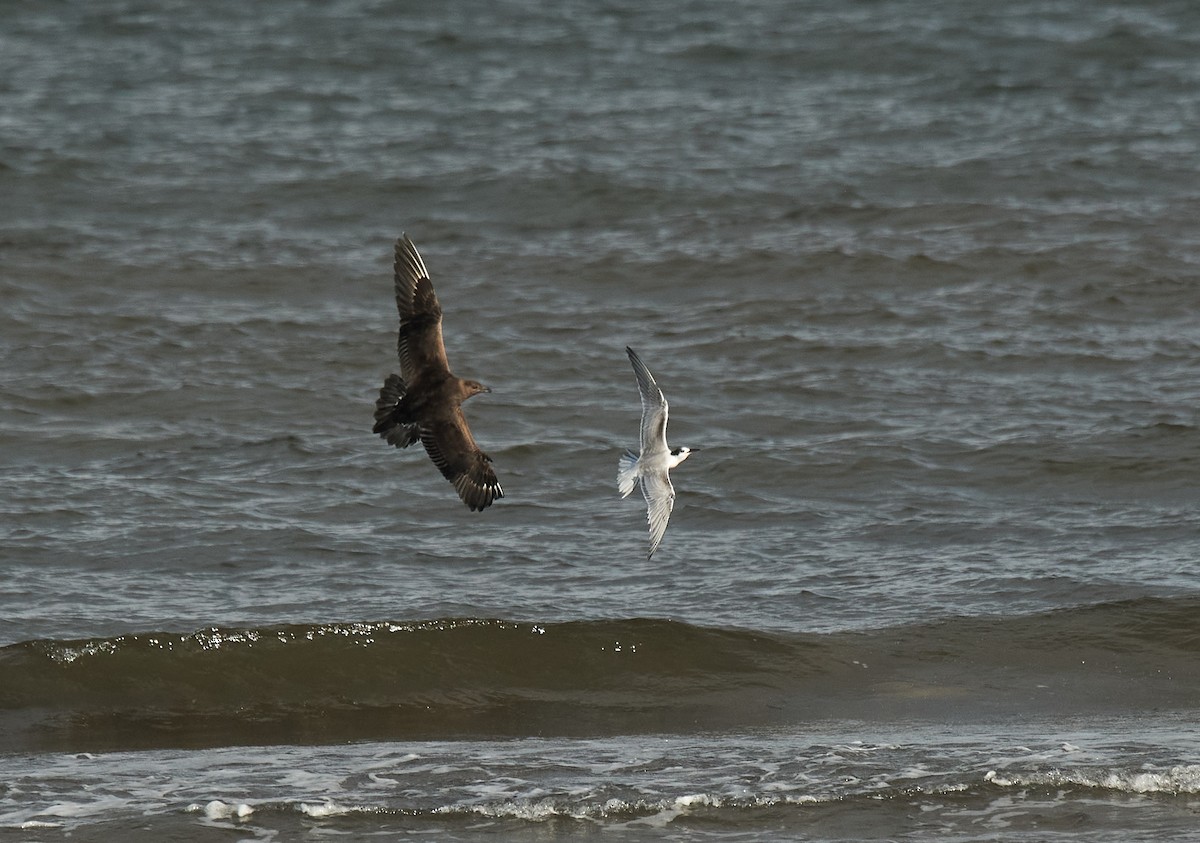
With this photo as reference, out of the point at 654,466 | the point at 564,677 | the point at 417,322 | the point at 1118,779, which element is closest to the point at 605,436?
the point at 564,677

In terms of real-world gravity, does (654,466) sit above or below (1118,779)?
above

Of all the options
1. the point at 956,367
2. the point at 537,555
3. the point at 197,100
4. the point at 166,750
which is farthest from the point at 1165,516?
the point at 197,100

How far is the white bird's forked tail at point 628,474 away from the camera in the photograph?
6.77 metres

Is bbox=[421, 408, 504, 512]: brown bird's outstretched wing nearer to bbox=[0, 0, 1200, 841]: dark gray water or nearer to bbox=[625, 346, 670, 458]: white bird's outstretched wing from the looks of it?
bbox=[625, 346, 670, 458]: white bird's outstretched wing

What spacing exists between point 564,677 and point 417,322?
5.70ft

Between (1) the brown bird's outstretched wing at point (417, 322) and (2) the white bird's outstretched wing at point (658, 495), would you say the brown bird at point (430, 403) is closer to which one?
(1) the brown bird's outstretched wing at point (417, 322)

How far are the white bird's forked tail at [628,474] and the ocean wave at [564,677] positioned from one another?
1.18 metres

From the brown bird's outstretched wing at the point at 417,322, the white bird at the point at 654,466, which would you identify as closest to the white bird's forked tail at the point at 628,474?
the white bird at the point at 654,466

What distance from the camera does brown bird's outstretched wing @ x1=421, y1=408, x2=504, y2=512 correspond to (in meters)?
7.34

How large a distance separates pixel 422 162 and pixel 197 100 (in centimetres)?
322

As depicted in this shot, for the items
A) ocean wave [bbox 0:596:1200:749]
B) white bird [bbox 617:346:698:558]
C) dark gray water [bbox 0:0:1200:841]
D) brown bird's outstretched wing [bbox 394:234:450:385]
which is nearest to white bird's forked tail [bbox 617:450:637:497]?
white bird [bbox 617:346:698:558]

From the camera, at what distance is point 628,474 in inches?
270

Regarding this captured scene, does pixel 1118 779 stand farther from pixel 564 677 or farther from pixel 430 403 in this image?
pixel 430 403

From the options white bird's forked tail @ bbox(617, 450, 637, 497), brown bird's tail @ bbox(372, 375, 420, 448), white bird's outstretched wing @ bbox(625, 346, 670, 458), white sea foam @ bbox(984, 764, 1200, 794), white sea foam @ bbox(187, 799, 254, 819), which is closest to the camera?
white sea foam @ bbox(187, 799, 254, 819)
